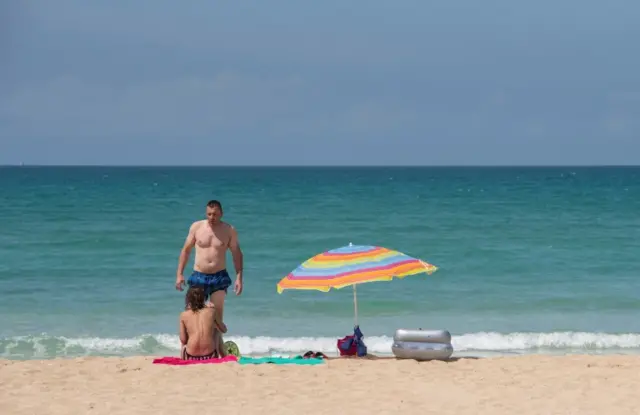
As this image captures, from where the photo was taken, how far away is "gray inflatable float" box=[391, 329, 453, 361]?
9664 millimetres

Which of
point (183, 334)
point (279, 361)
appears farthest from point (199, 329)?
point (279, 361)

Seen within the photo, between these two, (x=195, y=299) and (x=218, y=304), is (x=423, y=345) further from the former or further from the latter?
(x=195, y=299)

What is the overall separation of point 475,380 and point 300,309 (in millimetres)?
6470

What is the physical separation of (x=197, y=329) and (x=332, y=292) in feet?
24.0

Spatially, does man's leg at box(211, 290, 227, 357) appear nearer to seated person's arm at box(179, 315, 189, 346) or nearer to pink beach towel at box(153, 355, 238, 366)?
pink beach towel at box(153, 355, 238, 366)

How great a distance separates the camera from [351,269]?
934 cm

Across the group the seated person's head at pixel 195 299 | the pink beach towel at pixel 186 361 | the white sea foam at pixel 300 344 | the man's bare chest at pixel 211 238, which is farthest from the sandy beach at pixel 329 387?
the white sea foam at pixel 300 344

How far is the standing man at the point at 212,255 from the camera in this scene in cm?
931

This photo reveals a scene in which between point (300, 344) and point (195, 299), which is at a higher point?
point (195, 299)

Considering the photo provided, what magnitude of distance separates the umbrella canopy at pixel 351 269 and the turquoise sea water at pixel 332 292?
116 inches

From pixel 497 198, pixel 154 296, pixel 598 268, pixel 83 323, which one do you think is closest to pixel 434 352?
pixel 83 323

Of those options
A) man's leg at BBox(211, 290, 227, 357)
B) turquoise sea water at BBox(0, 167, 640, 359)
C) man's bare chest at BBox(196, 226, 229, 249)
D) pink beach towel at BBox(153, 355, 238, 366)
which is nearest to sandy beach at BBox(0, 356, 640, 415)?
pink beach towel at BBox(153, 355, 238, 366)

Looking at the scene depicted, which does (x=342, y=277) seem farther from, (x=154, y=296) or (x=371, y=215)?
(x=371, y=215)

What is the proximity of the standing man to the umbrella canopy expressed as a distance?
60cm
